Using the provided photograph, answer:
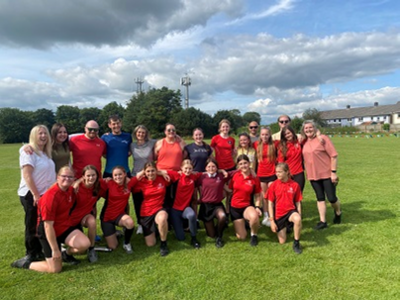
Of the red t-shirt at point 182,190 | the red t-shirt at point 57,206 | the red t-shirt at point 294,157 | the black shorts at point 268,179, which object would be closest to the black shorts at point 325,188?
the red t-shirt at point 294,157

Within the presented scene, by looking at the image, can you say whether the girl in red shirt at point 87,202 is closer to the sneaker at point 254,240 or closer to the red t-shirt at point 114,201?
the red t-shirt at point 114,201

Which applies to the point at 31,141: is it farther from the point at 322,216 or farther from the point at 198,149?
the point at 322,216

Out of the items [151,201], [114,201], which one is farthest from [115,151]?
[151,201]

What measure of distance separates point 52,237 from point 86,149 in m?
1.68

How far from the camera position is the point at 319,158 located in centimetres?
568

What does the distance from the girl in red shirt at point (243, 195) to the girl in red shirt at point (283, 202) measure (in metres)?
0.30

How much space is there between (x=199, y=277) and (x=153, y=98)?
7057 centimetres

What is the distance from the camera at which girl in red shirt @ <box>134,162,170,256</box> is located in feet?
16.6

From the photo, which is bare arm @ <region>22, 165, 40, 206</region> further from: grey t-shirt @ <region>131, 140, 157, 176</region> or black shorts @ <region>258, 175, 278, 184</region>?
black shorts @ <region>258, 175, 278, 184</region>

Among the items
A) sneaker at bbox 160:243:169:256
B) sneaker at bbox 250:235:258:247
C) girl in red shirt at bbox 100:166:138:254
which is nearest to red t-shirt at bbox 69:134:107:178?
girl in red shirt at bbox 100:166:138:254

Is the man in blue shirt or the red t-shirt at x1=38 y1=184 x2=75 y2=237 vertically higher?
the man in blue shirt

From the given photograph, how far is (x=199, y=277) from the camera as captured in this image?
3963 mm

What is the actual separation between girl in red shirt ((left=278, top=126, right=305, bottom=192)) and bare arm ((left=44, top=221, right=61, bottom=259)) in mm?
4163

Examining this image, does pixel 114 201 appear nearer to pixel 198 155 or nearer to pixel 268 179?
pixel 198 155
